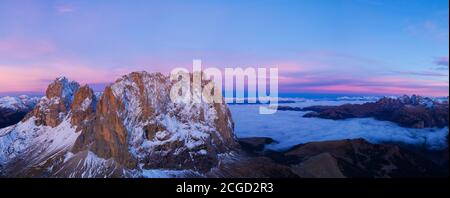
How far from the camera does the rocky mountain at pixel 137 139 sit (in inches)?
3716

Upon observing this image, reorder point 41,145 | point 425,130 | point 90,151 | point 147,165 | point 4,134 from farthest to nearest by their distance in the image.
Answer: point 425,130
point 4,134
point 41,145
point 90,151
point 147,165

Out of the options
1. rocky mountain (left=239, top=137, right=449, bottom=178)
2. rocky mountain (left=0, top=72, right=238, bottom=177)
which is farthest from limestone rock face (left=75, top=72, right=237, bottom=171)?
rocky mountain (left=239, top=137, right=449, bottom=178)

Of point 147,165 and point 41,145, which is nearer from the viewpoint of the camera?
point 147,165

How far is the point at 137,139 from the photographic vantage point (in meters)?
97.9

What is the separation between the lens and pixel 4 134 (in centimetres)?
14238

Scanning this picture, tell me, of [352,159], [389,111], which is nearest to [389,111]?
[389,111]

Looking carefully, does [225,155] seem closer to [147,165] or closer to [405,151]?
[147,165]

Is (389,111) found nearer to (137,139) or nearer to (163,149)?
(163,149)

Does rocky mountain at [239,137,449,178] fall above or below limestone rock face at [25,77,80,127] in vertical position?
below

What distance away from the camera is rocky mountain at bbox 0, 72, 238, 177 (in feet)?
310

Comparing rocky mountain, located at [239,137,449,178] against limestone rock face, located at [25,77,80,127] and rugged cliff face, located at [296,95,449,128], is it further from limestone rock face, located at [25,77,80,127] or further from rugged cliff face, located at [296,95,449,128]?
limestone rock face, located at [25,77,80,127]
